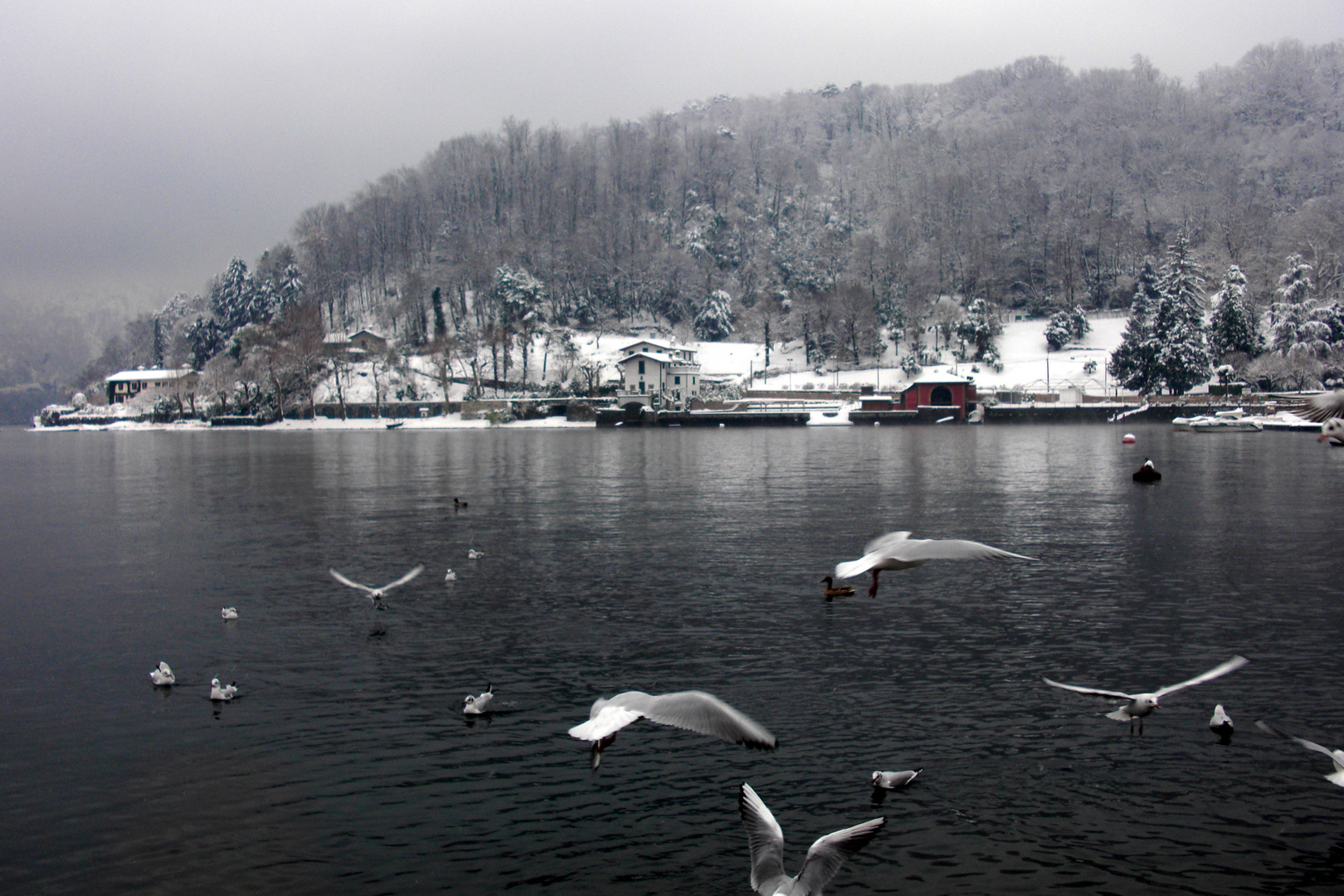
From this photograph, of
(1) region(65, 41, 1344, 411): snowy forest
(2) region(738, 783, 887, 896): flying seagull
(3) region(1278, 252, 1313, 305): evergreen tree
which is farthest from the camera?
(1) region(65, 41, 1344, 411): snowy forest

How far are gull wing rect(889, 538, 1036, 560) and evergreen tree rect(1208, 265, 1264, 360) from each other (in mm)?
81107

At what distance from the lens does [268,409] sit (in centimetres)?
9825

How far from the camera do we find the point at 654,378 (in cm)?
8925

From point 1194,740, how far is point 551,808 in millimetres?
6591

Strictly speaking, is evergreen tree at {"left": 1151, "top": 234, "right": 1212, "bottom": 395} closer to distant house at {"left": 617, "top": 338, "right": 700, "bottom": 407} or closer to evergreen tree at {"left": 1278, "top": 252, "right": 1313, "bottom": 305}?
evergreen tree at {"left": 1278, "top": 252, "right": 1313, "bottom": 305}

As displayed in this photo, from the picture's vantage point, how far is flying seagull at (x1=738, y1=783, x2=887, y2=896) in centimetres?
619

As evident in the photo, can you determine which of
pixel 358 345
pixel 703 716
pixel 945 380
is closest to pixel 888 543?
pixel 703 716

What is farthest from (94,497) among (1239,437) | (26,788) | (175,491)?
(1239,437)

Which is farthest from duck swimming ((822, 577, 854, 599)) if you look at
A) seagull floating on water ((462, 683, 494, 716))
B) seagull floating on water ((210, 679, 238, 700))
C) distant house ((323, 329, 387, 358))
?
distant house ((323, 329, 387, 358))

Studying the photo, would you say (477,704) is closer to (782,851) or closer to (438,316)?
(782,851)

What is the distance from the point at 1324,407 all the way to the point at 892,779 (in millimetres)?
9073

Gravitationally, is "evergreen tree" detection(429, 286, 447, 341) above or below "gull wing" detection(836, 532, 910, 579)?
above

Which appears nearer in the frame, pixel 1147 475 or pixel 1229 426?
pixel 1147 475

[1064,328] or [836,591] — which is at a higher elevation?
[1064,328]
